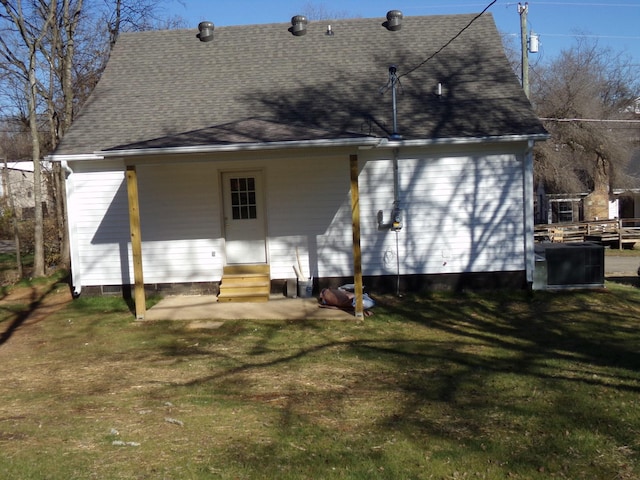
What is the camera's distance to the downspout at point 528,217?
11016mm

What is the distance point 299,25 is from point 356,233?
6657mm

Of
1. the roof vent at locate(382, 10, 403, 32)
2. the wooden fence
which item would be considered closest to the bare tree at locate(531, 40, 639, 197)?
the wooden fence

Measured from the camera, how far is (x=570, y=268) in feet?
36.9

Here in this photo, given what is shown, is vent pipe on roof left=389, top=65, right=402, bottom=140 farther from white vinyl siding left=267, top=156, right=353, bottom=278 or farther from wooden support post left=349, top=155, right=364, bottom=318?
wooden support post left=349, top=155, right=364, bottom=318

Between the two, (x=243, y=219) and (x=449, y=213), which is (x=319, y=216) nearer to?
(x=243, y=219)

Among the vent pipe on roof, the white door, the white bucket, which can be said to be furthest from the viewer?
the white door

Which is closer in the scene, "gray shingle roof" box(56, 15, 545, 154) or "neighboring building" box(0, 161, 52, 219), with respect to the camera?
"gray shingle roof" box(56, 15, 545, 154)

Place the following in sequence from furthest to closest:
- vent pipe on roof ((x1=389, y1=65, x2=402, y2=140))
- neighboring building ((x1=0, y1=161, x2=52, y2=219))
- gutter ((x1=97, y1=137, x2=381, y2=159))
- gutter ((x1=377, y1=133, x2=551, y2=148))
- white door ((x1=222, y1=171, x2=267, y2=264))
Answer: neighboring building ((x1=0, y1=161, x2=52, y2=219)), white door ((x1=222, y1=171, x2=267, y2=264)), vent pipe on roof ((x1=389, y1=65, x2=402, y2=140)), gutter ((x1=377, y1=133, x2=551, y2=148)), gutter ((x1=97, y1=137, x2=381, y2=159))

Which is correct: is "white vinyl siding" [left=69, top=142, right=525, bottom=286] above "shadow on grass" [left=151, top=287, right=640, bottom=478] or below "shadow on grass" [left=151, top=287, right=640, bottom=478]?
above

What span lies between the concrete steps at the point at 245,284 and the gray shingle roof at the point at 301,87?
8.72 feet

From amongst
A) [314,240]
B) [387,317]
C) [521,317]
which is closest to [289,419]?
[387,317]

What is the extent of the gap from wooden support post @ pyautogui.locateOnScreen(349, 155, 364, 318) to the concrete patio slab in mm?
273

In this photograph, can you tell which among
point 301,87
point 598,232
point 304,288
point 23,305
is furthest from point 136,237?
point 598,232

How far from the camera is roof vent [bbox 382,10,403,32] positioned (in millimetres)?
13859
